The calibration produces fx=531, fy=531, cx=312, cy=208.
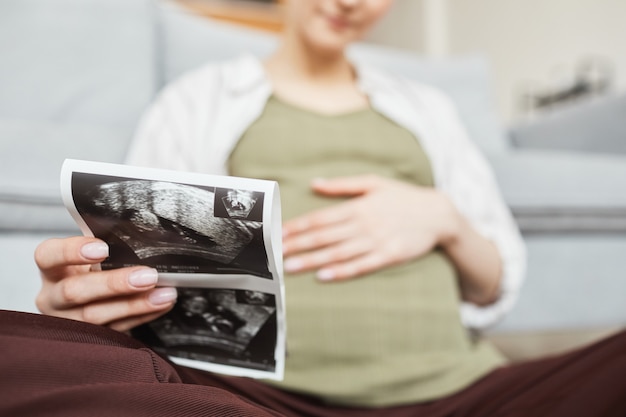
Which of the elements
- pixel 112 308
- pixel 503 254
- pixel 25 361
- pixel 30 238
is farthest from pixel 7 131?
pixel 503 254

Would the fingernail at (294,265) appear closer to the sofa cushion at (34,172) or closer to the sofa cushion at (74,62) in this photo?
the sofa cushion at (34,172)

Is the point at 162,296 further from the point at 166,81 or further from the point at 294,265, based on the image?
the point at 166,81

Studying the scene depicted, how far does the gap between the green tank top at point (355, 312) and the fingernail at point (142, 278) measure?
0.75ft

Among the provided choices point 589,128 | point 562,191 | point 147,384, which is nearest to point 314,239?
point 147,384

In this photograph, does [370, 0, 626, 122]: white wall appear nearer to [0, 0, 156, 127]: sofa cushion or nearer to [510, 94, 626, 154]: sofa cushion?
[510, 94, 626, 154]: sofa cushion

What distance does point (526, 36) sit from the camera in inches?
124

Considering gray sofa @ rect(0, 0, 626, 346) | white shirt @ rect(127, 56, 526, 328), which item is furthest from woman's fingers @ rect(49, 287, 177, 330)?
gray sofa @ rect(0, 0, 626, 346)

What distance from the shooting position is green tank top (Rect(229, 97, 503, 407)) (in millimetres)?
588

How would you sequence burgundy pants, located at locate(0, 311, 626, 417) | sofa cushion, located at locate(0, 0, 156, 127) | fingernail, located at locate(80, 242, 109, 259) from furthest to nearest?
sofa cushion, located at locate(0, 0, 156, 127) < fingernail, located at locate(80, 242, 109, 259) < burgundy pants, located at locate(0, 311, 626, 417)

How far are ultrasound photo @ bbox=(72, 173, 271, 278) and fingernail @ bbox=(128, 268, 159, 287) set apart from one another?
1cm

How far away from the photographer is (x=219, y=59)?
1239mm

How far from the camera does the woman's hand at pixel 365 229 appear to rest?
24.2 inches

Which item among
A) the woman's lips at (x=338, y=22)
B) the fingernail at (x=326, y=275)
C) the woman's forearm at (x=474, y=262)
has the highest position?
the woman's lips at (x=338, y=22)

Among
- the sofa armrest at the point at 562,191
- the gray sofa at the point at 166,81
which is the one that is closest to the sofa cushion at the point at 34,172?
the gray sofa at the point at 166,81
